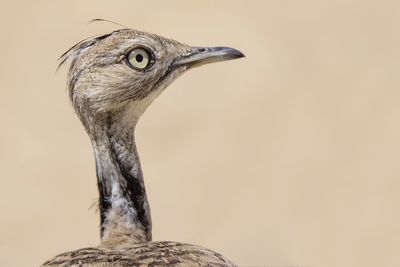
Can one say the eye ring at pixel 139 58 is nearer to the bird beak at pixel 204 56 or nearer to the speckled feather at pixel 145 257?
the bird beak at pixel 204 56

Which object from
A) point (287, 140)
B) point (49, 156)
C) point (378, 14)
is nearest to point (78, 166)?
point (49, 156)

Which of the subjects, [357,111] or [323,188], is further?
[357,111]

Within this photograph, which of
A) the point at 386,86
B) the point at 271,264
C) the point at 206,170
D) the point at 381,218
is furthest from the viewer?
the point at 386,86

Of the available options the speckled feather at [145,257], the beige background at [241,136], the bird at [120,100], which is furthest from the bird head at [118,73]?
the beige background at [241,136]

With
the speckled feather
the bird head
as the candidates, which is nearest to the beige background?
the bird head

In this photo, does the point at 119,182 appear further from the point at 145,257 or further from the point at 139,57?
the point at 145,257

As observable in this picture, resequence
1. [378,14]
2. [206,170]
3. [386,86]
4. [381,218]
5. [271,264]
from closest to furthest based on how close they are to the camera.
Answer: [271,264] → [381,218] → [206,170] → [386,86] → [378,14]

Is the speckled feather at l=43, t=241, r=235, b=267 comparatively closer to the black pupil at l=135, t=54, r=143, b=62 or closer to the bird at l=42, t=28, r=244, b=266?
the bird at l=42, t=28, r=244, b=266

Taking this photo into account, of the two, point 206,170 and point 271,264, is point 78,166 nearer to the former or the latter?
point 206,170
